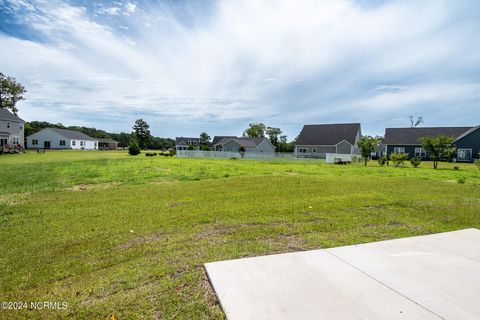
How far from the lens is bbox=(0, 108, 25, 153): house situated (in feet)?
116

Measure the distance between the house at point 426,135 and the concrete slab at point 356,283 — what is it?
1474 inches

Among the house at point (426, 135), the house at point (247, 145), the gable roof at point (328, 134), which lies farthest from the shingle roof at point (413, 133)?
the house at point (247, 145)

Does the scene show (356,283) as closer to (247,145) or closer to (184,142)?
(247,145)

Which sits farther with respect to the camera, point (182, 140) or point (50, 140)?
point (182, 140)

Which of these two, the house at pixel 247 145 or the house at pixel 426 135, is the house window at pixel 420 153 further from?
the house at pixel 247 145

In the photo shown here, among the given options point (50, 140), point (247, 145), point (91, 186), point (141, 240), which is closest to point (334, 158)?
point (247, 145)

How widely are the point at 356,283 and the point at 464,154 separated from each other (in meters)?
42.4

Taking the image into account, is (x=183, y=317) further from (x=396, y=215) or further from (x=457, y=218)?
(x=457, y=218)

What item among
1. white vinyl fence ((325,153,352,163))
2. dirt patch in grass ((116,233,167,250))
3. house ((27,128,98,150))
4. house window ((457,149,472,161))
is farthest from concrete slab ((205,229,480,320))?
house ((27,128,98,150))

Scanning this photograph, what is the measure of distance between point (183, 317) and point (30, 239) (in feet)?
11.2

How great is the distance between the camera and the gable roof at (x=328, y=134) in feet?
131

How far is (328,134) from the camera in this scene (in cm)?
4153

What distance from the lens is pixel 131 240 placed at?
159 inches

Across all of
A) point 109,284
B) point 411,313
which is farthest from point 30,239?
point 411,313
